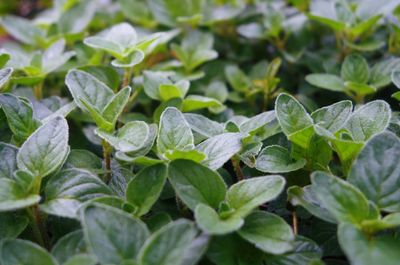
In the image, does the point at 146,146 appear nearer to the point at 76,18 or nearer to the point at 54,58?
the point at 54,58

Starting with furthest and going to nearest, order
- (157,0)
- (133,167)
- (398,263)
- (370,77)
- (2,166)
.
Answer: (157,0) → (370,77) → (133,167) → (2,166) → (398,263)

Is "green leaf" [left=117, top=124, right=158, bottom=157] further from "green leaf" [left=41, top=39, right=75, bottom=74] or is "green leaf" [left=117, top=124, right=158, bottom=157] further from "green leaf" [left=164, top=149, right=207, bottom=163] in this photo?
"green leaf" [left=41, top=39, right=75, bottom=74]

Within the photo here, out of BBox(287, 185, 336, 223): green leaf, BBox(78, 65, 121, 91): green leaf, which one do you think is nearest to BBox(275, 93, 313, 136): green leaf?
BBox(287, 185, 336, 223): green leaf

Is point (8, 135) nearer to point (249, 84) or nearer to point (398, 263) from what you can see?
point (249, 84)

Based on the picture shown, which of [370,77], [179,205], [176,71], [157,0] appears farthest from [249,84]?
[179,205]

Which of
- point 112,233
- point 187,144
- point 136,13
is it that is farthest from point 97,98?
point 136,13
